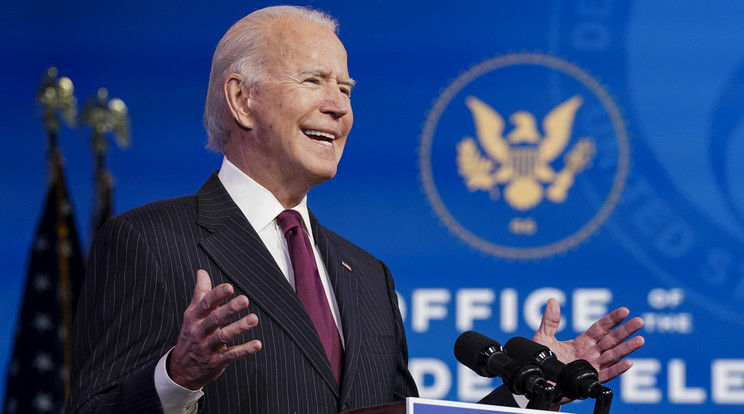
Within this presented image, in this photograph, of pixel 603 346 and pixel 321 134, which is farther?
pixel 321 134

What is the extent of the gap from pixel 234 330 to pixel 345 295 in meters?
0.69

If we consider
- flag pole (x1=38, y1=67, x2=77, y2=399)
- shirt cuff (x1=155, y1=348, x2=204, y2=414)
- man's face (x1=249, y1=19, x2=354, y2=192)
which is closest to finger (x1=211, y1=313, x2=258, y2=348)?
shirt cuff (x1=155, y1=348, x2=204, y2=414)

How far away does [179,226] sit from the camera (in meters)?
1.78

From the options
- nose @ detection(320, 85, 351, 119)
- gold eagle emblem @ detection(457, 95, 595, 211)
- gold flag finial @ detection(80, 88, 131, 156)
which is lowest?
nose @ detection(320, 85, 351, 119)

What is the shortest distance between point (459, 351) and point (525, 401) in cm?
38

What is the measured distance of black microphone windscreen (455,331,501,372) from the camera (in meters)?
1.47

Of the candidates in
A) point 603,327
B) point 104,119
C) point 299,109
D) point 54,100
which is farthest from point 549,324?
point 54,100

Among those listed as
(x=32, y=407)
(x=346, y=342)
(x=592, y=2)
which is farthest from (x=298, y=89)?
(x=32, y=407)

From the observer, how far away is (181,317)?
163 cm

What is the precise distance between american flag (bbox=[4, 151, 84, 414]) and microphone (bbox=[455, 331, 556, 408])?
3163 mm

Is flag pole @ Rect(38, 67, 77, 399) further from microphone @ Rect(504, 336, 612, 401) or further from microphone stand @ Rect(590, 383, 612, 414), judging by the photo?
microphone stand @ Rect(590, 383, 612, 414)

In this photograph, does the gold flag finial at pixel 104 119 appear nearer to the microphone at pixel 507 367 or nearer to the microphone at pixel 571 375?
A: the microphone at pixel 507 367

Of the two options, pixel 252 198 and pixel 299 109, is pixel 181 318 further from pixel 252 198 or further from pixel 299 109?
pixel 299 109

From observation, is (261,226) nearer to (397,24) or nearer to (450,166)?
(450,166)
